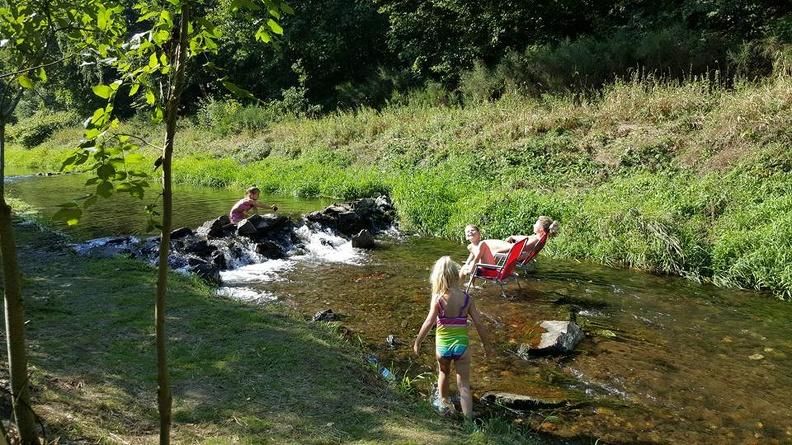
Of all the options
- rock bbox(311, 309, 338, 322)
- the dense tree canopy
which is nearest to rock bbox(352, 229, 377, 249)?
the dense tree canopy

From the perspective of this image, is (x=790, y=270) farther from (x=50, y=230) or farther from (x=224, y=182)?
(x=224, y=182)

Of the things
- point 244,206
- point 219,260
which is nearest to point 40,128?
point 244,206

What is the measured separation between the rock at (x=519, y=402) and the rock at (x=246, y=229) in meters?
8.78

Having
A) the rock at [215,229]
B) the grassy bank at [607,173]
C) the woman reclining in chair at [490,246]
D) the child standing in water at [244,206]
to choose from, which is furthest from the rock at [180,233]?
the woman reclining in chair at [490,246]

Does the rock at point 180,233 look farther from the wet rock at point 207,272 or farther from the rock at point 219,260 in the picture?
the wet rock at point 207,272

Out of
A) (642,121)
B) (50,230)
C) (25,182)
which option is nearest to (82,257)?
(50,230)

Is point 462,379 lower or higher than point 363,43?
lower

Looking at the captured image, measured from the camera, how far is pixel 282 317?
24.0 feet

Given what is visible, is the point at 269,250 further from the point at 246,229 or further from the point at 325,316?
the point at 325,316

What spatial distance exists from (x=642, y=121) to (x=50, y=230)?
15375 millimetres

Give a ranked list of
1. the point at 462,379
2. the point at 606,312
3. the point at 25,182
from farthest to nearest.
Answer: the point at 25,182, the point at 606,312, the point at 462,379

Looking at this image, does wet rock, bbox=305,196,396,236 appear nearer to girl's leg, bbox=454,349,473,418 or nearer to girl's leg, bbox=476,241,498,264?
girl's leg, bbox=476,241,498,264

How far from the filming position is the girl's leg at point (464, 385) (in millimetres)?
5258

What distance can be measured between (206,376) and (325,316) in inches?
120
